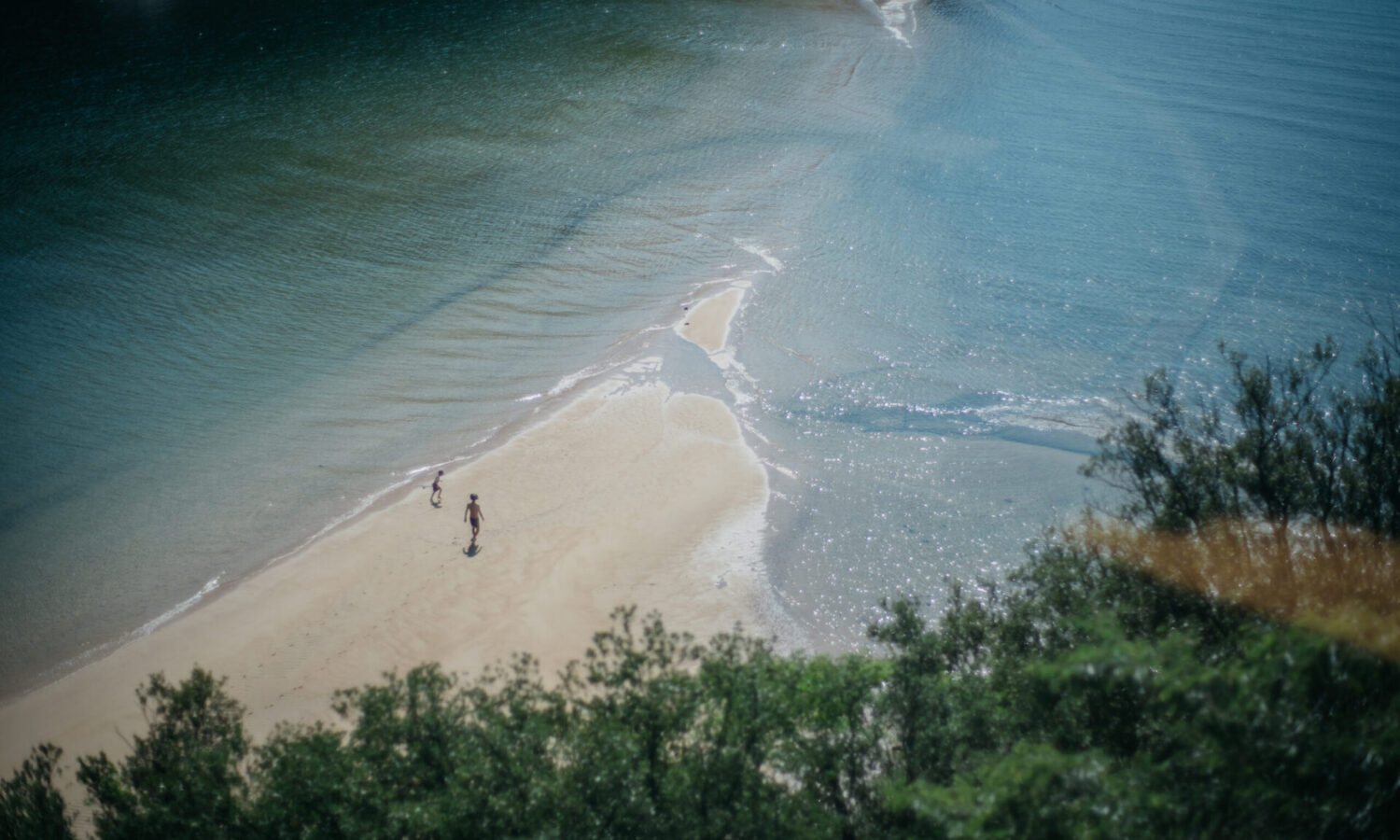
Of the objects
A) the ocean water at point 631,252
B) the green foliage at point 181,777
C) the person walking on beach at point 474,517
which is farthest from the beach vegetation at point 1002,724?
the person walking on beach at point 474,517

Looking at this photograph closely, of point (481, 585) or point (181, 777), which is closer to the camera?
point (181, 777)

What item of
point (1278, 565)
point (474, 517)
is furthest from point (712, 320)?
point (1278, 565)


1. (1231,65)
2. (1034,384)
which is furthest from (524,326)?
(1231,65)

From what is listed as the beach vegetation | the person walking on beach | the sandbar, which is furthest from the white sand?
the beach vegetation

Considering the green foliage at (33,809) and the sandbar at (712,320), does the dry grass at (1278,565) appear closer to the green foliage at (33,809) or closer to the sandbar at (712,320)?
the green foliage at (33,809)

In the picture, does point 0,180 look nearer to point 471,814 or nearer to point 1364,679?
point 471,814

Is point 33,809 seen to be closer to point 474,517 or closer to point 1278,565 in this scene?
point 474,517
